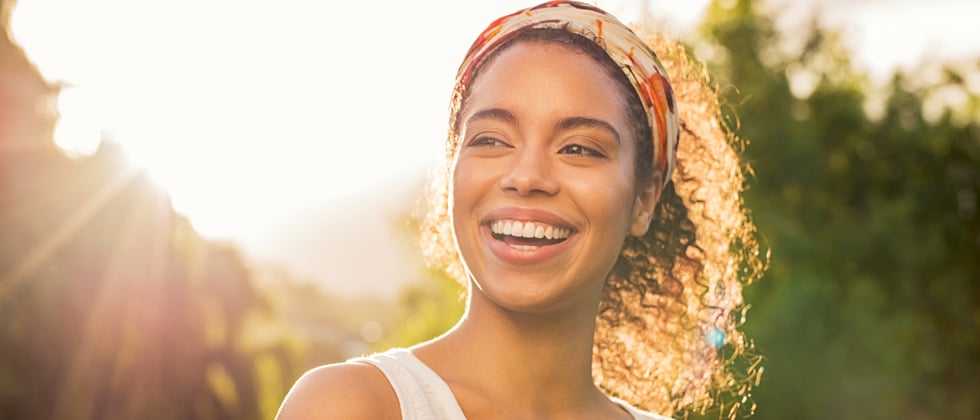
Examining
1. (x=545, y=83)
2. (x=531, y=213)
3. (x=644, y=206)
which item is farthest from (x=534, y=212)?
(x=644, y=206)

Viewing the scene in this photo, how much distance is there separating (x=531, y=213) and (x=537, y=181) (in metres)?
0.08

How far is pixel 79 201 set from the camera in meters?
16.3

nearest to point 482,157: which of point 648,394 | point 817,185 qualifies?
point 648,394

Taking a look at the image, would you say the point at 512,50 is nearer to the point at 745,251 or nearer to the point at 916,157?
the point at 745,251

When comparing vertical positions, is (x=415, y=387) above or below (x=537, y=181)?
below

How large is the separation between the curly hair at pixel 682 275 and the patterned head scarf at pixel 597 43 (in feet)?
2.34

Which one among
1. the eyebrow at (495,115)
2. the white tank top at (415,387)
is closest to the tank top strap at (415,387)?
the white tank top at (415,387)

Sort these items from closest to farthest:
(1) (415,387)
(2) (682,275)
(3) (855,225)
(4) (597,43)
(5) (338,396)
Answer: (5) (338,396) < (1) (415,387) < (4) (597,43) < (2) (682,275) < (3) (855,225)

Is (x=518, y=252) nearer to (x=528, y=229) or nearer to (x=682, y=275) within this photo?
(x=528, y=229)

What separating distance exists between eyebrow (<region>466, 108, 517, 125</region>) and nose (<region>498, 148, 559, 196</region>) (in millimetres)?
82

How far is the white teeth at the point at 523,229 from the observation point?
3.07 m

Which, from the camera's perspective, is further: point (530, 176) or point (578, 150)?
point (578, 150)

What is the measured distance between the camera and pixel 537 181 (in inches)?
120

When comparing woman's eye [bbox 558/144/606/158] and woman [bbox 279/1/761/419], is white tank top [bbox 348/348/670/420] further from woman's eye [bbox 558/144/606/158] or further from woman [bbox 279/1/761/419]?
woman's eye [bbox 558/144/606/158]
